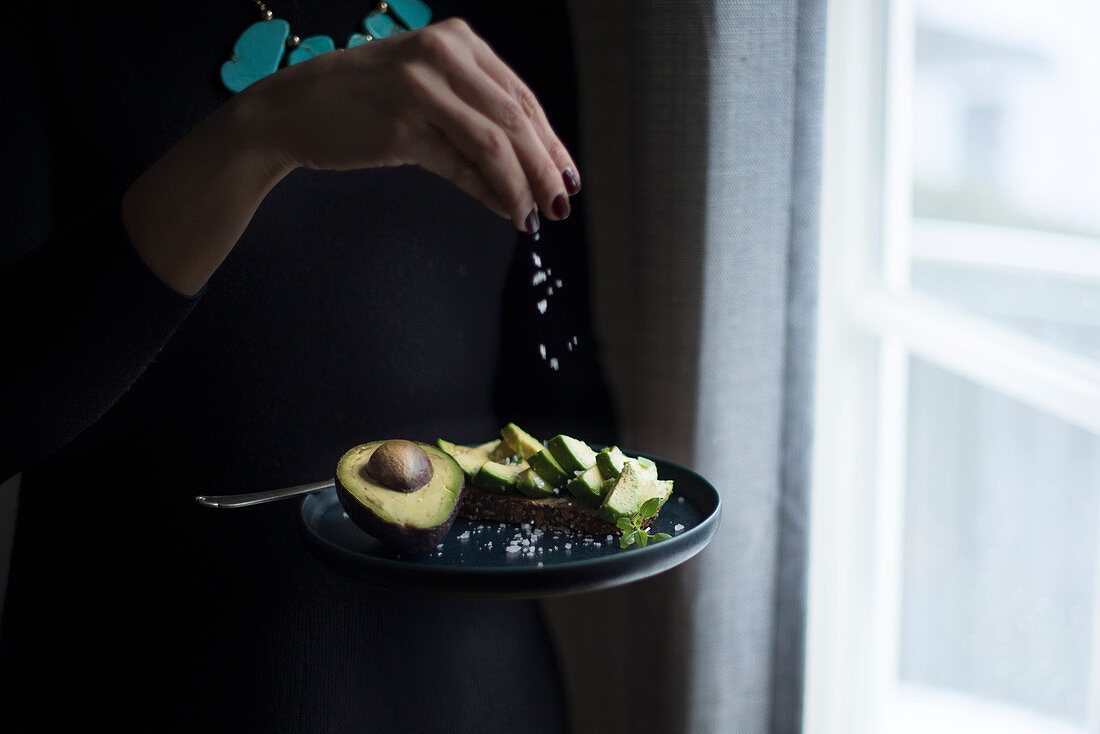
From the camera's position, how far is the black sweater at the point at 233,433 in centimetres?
62

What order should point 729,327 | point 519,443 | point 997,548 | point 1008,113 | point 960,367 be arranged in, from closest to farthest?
point 519,443 < point 729,327 < point 960,367 < point 1008,113 < point 997,548

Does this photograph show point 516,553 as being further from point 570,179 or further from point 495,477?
point 570,179

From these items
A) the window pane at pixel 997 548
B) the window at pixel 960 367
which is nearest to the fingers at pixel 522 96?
the window at pixel 960 367

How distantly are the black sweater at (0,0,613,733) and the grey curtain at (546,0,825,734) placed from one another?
18cm

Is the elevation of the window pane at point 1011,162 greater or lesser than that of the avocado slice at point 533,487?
greater

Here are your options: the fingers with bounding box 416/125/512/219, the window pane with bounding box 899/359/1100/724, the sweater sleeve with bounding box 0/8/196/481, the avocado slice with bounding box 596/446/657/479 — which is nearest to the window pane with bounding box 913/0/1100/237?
the window pane with bounding box 899/359/1100/724

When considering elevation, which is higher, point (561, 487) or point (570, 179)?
point (570, 179)

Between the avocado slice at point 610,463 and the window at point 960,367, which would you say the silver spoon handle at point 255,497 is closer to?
the avocado slice at point 610,463

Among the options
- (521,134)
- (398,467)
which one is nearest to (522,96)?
(521,134)

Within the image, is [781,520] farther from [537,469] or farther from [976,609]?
[976,609]

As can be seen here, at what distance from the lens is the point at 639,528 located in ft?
1.82

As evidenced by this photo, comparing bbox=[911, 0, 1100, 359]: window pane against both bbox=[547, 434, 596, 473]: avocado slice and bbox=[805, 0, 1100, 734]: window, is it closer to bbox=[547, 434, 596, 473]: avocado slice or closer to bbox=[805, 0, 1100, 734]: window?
bbox=[805, 0, 1100, 734]: window

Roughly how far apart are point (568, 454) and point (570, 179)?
22 centimetres

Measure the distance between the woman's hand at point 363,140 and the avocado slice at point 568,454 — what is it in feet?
0.67
